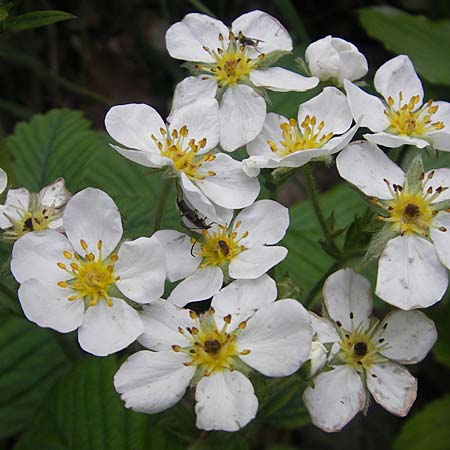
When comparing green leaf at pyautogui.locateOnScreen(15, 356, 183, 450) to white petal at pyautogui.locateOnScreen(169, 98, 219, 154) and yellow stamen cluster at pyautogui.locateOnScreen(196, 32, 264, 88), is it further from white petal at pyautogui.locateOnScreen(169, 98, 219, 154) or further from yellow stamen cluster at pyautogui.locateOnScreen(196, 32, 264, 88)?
yellow stamen cluster at pyautogui.locateOnScreen(196, 32, 264, 88)

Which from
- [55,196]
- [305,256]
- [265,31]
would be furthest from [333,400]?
[265,31]

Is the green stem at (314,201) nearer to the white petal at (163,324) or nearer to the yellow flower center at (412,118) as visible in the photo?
the yellow flower center at (412,118)

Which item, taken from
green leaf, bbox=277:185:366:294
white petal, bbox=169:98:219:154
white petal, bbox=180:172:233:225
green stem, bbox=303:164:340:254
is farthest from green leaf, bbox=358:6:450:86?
white petal, bbox=180:172:233:225

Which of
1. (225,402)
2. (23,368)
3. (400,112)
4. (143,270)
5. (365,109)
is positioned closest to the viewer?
(225,402)

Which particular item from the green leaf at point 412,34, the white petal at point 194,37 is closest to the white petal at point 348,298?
the white petal at point 194,37

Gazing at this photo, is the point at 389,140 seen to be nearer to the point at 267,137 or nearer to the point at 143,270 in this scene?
the point at 267,137

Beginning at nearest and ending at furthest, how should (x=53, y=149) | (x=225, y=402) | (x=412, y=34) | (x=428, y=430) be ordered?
1. (x=225, y=402)
2. (x=53, y=149)
3. (x=428, y=430)
4. (x=412, y=34)
